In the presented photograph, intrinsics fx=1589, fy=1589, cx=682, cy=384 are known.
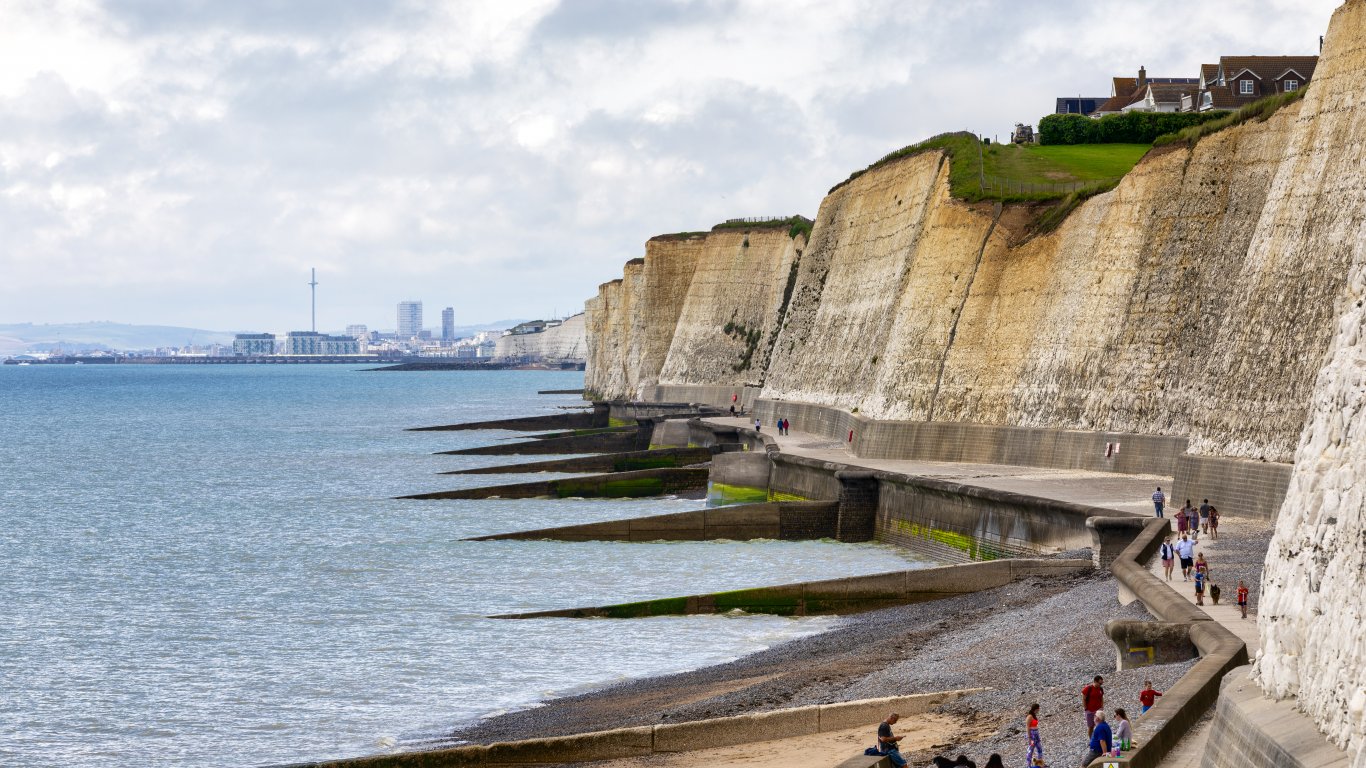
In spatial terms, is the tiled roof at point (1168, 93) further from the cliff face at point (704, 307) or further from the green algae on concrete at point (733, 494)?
the green algae on concrete at point (733, 494)

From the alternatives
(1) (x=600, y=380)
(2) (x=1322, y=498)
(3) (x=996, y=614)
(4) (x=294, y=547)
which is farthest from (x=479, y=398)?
(2) (x=1322, y=498)

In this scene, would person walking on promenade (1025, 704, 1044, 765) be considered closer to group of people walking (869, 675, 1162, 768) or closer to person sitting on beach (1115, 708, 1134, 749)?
group of people walking (869, 675, 1162, 768)

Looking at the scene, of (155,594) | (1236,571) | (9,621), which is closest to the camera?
(1236,571)

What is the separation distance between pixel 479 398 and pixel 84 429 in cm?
5299

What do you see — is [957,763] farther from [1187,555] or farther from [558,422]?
[558,422]

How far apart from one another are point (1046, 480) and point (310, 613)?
1859 centimetres

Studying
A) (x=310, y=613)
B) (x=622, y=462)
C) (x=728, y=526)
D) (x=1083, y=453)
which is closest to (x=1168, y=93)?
(x=622, y=462)

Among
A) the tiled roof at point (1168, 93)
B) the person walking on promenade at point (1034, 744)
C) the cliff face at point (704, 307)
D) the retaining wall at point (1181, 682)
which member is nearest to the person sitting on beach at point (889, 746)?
the person walking on promenade at point (1034, 744)

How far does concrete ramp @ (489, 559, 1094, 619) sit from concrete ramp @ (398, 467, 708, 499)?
28.0 metres

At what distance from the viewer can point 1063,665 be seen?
21.6 metres

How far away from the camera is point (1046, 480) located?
40.7 meters

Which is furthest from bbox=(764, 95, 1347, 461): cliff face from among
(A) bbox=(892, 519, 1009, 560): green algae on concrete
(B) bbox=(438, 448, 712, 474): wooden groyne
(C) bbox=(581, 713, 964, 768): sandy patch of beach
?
(C) bbox=(581, 713, 964, 768): sandy patch of beach

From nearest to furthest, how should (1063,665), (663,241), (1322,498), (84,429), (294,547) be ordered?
(1322,498) → (1063,665) → (294,547) → (663,241) → (84,429)

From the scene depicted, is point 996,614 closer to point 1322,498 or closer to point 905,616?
point 905,616
